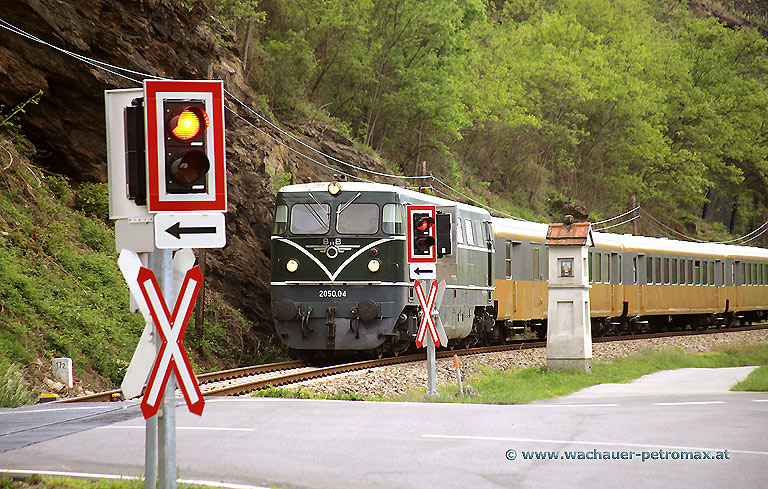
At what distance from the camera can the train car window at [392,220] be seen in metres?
21.4

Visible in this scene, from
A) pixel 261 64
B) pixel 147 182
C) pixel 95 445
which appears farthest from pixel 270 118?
pixel 147 182

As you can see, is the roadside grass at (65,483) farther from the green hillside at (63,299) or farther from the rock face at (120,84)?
the rock face at (120,84)

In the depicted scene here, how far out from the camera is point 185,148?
22.6 feet

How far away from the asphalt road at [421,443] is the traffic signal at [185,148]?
269cm

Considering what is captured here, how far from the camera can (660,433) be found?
1055 centimetres

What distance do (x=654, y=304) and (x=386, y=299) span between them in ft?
60.0

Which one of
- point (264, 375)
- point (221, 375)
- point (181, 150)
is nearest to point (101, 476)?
point (181, 150)

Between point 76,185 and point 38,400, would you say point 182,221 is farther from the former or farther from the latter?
point 76,185

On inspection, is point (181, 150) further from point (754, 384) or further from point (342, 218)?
point (342, 218)

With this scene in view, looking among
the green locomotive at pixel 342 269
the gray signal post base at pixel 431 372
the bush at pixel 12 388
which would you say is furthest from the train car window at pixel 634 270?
the bush at pixel 12 388

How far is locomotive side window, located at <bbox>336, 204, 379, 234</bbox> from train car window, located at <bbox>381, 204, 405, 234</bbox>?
17cm

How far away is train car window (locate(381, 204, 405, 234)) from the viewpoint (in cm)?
2136

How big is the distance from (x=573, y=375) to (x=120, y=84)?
1220 cm

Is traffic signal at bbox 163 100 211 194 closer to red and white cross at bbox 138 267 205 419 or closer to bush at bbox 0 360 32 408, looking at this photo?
red and white cross at bbox 138 267 205 419
